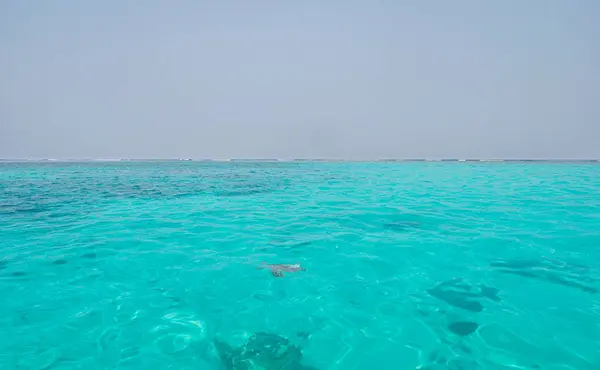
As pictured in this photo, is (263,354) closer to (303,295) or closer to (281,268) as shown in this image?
(303,295)

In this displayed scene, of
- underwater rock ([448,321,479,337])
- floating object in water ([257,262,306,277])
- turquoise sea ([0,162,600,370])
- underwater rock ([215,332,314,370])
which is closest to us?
underwater rock ([215,332,314,370])

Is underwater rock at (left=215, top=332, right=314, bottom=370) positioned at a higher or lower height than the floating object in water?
lower

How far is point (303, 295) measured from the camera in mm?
6191

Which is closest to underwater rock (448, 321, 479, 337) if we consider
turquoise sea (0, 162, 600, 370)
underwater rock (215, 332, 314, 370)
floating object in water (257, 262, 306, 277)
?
turquoise sea (0, 162, 600, 370)

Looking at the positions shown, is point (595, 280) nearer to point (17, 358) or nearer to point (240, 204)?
point (17, 358)

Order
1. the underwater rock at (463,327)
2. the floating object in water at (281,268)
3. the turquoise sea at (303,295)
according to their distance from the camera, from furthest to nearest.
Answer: the floating object in water at (281,268) < the underwater rock at (463,327) < the turquoise sea at (303,295)

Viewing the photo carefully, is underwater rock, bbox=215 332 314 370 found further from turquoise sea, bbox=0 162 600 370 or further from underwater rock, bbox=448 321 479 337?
underwater rock, bbox=448 321 479 337

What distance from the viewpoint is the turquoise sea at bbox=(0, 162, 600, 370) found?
4430mm

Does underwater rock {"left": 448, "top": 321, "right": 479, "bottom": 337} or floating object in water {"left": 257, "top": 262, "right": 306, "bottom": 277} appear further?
floating object in water {"left": 257, "top": 262, "right": 306, "bottom": 277}

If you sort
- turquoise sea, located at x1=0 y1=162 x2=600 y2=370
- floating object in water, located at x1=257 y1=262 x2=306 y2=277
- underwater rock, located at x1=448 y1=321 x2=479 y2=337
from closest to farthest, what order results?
turquoise sea, located at x1=0 y1=162 x2=600 y2=370
underwater rock, located at x1=448 y1=321 x2=479 y2=337
floating object in water, located at x1=257 y1=262 x2=306 y2=277

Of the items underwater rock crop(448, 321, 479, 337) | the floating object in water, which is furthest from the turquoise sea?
the floating object in water

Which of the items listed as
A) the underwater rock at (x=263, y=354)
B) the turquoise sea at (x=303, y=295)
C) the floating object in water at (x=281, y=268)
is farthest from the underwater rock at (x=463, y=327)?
the floating object in water at (x=281, y=268)

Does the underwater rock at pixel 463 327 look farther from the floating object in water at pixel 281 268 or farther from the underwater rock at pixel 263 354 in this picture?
the floating object in water at pixel 281 268

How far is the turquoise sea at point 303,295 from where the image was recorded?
4430 millimetres
